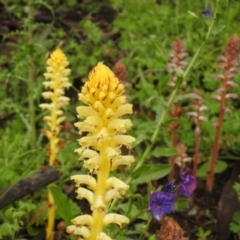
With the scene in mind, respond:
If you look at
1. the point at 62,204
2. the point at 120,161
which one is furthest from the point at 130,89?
the point at 120,161

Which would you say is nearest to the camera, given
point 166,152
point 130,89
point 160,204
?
point 160,204

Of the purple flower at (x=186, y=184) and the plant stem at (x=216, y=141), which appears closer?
the purple flower at (x=186, y=184)

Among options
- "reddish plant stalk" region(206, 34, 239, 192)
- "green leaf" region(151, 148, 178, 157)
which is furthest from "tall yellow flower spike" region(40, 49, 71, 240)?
"reddish plant stalk" region(206, 34, 239, 192)

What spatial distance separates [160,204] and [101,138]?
1.39 feet

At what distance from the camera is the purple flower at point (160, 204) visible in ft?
7.18

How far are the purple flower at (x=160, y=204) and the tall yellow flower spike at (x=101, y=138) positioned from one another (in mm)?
159

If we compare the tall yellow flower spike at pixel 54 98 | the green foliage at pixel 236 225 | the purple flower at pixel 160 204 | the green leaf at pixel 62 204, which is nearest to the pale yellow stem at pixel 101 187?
the purple flower at pixel 160 204

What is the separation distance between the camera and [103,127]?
1929 millimetres

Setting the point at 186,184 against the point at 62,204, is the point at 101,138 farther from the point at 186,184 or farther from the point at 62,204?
the point at 62,204

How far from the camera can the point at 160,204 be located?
219cm

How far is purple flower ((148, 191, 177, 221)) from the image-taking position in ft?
7.18

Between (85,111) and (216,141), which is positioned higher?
(85,111)

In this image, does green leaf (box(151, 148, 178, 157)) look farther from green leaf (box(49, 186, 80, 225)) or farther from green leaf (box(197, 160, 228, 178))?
green leaf (box(197, 160, 228, 178))

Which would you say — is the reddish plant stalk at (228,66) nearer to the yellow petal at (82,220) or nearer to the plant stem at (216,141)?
the plant stem at (216,141)
